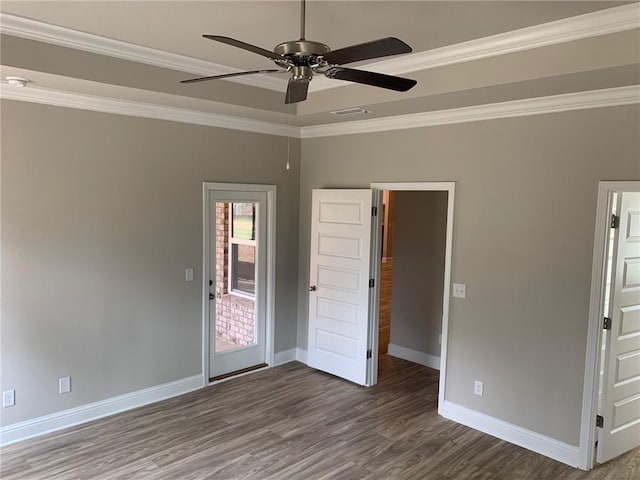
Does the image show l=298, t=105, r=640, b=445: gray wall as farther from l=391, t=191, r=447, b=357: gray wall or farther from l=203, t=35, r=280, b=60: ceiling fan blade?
l=203, t=35, r=280, b=60: ceiling fan blade

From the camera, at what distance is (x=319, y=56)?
1.97m

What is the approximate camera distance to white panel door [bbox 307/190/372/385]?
471 cm

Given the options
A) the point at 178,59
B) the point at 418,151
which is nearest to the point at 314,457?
the point at 418,151

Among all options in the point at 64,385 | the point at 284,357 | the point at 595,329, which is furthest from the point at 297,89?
the point at 284,357

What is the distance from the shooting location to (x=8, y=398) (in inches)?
139

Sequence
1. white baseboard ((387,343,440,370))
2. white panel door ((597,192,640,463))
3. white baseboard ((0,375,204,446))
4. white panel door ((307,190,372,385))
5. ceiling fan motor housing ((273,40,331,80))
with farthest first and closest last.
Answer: white baseboard ((387,343,440,370)), white panel door ((307,190,372,385)), white baseboard ((0,375,204,446)), white panel door ((597,192,640,463)), ceiling fan motor housing ((273,40,331,80))

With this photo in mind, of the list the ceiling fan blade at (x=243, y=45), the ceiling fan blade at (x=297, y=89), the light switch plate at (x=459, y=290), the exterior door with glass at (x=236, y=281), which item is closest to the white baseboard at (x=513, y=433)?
the light switch plate at (x=459, y=290)

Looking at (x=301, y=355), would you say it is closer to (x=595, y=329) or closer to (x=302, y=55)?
(x=595, y=329)

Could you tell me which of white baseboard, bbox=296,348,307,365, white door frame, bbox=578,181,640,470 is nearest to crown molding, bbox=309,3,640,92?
white door frame, bbox=578,181,640,470

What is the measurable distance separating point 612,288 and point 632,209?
59 cm

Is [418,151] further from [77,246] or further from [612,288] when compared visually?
[77,246]

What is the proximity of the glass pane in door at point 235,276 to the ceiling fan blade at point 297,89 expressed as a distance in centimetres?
251

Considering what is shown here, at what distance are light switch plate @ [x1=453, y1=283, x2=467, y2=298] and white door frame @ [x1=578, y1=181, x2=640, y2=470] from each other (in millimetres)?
983

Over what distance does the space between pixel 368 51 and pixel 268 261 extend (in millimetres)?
3556
